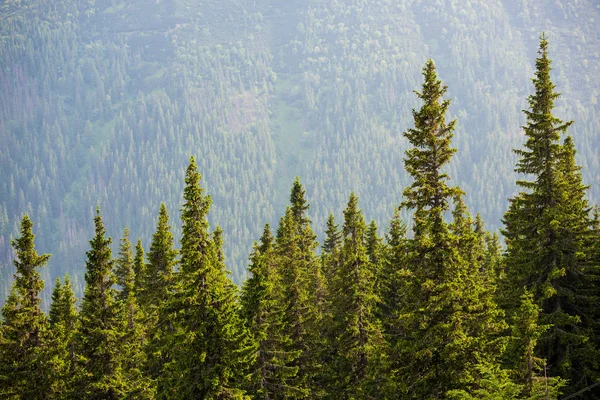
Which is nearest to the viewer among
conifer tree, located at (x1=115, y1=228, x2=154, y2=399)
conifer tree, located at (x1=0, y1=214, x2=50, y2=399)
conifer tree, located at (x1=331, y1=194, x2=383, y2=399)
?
conifer tree, located at (x1=0, y1=214, x2=50, y2=399)

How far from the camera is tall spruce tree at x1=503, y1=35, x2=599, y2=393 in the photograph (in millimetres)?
26609

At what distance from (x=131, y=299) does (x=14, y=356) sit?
9654 mm

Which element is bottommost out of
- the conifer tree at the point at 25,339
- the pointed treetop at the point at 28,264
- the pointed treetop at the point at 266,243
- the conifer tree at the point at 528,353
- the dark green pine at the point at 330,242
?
the conifer tree at the point at 528,353

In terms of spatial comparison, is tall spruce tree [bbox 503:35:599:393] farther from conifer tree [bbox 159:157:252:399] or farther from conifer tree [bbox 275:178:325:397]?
conifer tree [bbox 159:157:252:399]

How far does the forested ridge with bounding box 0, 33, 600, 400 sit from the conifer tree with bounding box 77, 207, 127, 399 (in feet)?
0.25

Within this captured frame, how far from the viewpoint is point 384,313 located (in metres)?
40.7

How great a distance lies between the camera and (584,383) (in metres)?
26.0

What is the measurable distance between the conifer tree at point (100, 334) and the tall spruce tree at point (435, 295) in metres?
16.1

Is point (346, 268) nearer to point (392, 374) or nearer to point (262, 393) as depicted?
point (262, 393)

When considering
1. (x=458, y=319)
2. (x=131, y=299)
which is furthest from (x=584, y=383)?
(x=131, y=299)

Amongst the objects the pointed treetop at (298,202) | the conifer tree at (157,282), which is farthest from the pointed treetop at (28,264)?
the pointed treetop at (298,202)

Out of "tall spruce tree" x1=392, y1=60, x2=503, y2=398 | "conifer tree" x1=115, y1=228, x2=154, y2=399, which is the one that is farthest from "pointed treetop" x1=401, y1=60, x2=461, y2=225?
"conifer tree" x1=115, y1=228, x2=154, y2=399

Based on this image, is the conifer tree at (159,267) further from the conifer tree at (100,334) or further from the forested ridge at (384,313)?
the conifer tree at (100,334)

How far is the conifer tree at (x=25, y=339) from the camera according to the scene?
31.1 m
